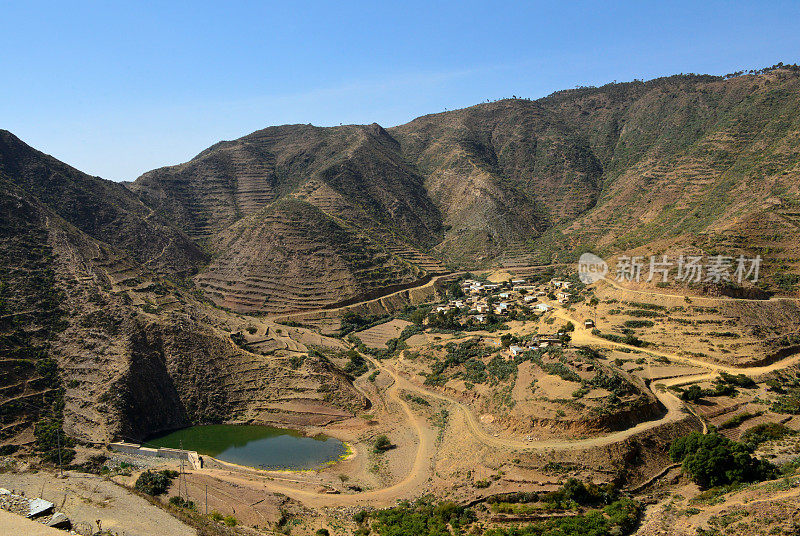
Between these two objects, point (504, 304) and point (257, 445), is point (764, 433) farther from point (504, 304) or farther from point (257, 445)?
point (257, 445)

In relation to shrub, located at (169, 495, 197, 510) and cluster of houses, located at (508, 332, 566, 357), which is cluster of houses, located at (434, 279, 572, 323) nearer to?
cluster of houses, located at (508, 332, 566, 357)

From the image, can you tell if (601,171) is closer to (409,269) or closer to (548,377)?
(409,269)

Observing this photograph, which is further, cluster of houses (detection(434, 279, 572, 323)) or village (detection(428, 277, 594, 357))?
cluster of houses (detection(434, 279, 572, 323))

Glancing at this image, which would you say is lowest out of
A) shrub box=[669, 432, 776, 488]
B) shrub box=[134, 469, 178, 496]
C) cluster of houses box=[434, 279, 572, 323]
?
shrub box=[669, 432, 776, 488]

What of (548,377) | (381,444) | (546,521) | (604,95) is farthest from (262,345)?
(604,95)

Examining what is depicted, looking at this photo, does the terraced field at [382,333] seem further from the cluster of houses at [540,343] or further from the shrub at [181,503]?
the shrub at [181,503]

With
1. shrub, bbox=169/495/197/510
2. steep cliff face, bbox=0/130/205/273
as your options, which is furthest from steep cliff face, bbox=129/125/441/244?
shrub, bbox=169/495/197/510

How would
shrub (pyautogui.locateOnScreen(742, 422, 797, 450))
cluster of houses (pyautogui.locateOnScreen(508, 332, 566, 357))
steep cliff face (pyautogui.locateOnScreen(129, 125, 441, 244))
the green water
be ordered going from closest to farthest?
→ shrub (pyautogui.locateOnScreen(742, 422, 797, 450)) → the green water → cluster of houses (pyautogui.locateOnScreen(508, 332, 566, 357)) → steep cliff face (pyautogui.locateOnScreen(129, 125, 441, 244))
